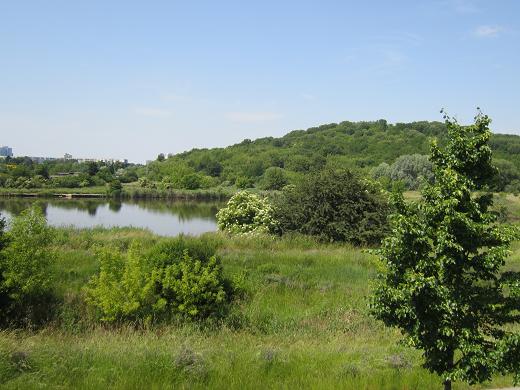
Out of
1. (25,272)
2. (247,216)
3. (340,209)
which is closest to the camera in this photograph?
(25,272)

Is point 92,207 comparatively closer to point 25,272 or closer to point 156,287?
point 25,272

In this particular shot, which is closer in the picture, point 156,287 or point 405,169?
point 156,287

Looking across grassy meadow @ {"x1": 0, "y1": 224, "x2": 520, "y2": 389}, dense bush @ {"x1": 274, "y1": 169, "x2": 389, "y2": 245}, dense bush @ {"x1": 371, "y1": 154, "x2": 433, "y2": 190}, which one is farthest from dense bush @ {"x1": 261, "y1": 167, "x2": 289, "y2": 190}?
grassy meadow @ {"x1": 0, "y1": 224, "x2": 520, "y2": 389}

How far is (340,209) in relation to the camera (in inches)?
938

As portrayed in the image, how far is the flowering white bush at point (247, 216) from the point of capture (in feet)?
86.1

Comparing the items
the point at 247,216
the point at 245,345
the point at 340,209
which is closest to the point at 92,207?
the point at 247,216

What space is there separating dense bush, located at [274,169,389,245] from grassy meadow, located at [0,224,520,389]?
7.22 meters

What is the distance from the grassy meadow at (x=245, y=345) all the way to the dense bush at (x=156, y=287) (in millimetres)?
408

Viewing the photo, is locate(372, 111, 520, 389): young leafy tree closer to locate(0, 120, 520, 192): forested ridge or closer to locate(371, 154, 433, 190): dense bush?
locate(0, 120, 520, 192): forested ridge

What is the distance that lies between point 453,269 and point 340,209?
18407 millimetres

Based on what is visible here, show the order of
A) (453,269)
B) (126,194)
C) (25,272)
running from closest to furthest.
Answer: (453,269), (25,272), (126,194)

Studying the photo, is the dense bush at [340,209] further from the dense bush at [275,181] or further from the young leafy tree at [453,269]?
the dense bush at [275,181]

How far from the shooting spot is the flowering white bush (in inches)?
1033

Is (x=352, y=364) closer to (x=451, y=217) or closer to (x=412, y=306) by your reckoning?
(x=412, y=306)
